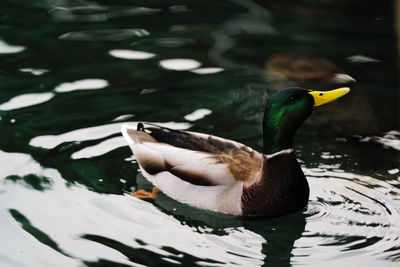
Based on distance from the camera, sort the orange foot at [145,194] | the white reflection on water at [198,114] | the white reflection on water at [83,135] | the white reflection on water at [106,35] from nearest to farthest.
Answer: the orange foot at [145,194] → the white reflection on water at [83,135] → the white reflection on water at [198,114] → the white reflection on water at [106,35]

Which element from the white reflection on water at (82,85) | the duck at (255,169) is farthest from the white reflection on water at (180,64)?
the duck at (255,169)

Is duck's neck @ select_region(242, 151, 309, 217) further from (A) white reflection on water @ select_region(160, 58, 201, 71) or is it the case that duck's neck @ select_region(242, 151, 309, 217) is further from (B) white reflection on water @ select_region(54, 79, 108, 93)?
(A) white reflection on water @ select_region(160, 58, 201, 71)

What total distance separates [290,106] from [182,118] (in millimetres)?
1932

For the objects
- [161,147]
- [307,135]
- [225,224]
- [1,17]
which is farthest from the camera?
[1,17]

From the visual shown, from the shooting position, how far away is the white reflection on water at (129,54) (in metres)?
9.25

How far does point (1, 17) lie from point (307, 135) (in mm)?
4644

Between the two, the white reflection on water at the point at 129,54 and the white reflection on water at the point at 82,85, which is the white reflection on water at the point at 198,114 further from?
the white reflection on water at the point at 129,54

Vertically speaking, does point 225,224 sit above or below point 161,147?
below

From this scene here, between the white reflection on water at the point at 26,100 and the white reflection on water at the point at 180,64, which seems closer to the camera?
the white reflection on water at the point at 26,100

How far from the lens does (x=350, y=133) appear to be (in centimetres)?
773

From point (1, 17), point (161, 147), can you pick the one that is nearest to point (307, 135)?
point (161, 147)

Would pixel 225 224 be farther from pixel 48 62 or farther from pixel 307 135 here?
pixel 48 62

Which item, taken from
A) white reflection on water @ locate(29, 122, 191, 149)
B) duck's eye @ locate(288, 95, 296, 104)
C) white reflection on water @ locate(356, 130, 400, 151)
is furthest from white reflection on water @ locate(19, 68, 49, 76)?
duck's eye @ locate(288, 95, 296, 104)

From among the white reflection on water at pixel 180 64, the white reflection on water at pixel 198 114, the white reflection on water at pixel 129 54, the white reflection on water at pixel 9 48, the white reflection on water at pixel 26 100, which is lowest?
the white reflection on water at pixel 198 114
